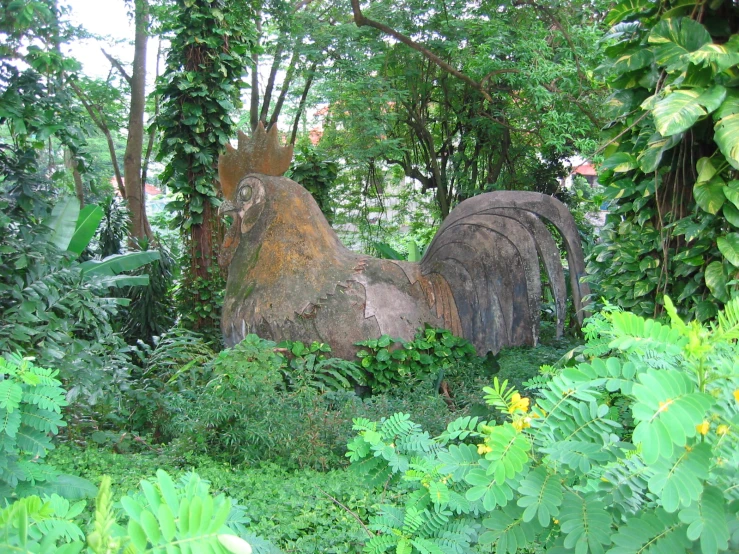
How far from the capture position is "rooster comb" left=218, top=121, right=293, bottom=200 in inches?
200

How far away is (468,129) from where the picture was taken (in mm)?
8320

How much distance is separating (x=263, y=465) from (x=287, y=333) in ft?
4.87

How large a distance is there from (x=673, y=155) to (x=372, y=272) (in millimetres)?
2526

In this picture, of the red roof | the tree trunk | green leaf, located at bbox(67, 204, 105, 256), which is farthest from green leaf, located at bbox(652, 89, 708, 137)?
the tree trunk

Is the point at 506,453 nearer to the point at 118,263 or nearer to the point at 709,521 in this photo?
the point at 709,521

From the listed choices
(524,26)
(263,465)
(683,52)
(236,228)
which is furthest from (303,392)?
(524,26)

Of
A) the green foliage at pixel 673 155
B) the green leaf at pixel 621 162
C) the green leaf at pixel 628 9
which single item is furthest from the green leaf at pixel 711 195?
the green leaf at pixel 628 9

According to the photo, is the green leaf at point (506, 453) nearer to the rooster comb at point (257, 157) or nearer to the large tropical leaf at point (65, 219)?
the rooster comb at point (257, 157)

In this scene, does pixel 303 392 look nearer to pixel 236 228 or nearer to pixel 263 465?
pixel 263 465

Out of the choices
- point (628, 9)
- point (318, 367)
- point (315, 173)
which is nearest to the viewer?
point (628, 9)

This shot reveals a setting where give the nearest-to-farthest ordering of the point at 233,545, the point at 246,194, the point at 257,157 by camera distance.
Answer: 1. the point at 233,545
2. the point at 246,194
3. the point at 257,157

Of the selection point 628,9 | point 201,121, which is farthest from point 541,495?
point 201,121

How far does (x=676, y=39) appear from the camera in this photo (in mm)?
2475

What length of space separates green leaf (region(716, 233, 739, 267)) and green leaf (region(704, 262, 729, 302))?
0.08 metres
